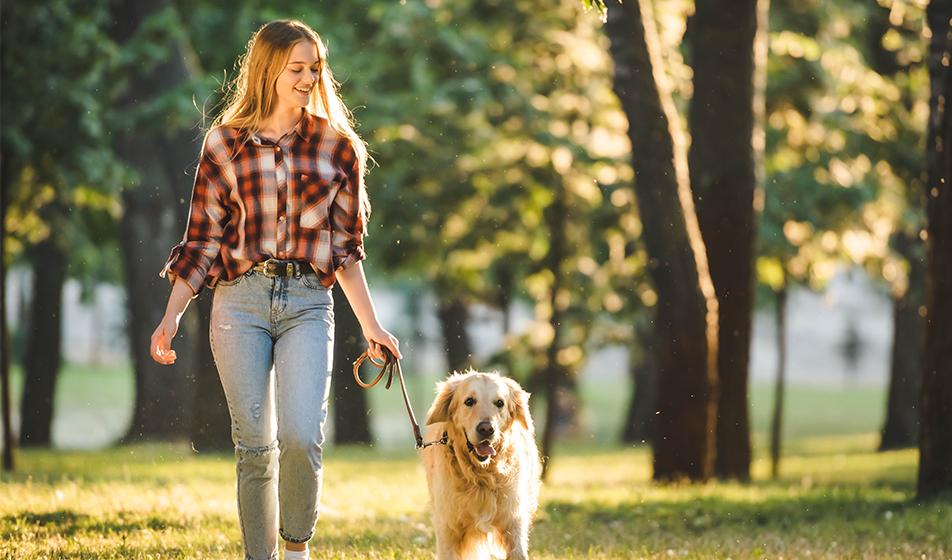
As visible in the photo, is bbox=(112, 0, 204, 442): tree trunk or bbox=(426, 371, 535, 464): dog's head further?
bbox=(112, 0, 204, 442): tree trunk

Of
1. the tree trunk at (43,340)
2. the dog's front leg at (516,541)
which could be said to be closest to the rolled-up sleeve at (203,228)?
the dog's front leg at (516,541)

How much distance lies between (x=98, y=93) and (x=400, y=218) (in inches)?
167

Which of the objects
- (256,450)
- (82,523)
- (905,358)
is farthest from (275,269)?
(905,358)

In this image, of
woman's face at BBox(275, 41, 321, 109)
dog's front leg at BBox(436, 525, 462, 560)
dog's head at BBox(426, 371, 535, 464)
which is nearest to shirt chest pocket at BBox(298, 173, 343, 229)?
woman's face at BBox(275, 41, 321, 109)

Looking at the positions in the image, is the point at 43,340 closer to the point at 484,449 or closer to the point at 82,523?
the point at 82,523

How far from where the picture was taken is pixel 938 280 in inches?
445

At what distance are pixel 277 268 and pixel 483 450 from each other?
1.29m

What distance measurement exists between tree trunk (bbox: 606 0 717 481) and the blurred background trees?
0.02 meters

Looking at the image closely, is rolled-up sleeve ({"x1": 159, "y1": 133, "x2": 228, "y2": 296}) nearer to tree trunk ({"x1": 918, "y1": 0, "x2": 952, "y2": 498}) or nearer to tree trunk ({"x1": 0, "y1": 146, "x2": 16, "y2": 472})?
tree trunk ({"x1": 918, "y1": 0, "x2": 952, "y2": 498})

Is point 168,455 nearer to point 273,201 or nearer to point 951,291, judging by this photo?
point 951,291

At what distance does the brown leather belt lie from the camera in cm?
566

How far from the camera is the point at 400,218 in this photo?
63.4 feet

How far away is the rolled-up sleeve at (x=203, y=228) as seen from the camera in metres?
5.74

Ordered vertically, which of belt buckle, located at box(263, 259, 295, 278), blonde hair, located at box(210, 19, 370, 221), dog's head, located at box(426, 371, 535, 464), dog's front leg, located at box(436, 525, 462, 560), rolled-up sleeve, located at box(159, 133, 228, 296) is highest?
blonde hair, located at box(210, 19, 370, 221)
